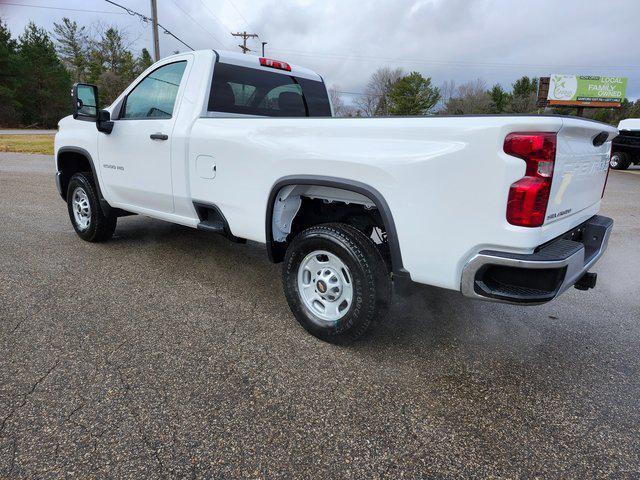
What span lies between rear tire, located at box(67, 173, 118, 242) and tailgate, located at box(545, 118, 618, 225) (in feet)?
14.5

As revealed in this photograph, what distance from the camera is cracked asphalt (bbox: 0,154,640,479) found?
1987 millimetres

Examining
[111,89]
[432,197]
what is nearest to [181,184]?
[432,197]

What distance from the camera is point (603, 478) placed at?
1.92m

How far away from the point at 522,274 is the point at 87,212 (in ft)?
15.2

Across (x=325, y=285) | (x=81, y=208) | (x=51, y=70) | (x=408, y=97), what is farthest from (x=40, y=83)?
(x=325, y=285)

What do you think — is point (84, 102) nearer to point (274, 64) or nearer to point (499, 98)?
point (274, 64)

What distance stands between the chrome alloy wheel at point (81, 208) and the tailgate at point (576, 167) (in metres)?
4.61

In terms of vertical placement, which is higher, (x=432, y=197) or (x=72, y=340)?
(x=432, y=197)

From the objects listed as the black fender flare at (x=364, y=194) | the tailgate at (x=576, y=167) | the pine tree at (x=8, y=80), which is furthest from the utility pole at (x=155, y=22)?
the pine tree at (x=8, y=80)

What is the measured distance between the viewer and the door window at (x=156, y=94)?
3883mm

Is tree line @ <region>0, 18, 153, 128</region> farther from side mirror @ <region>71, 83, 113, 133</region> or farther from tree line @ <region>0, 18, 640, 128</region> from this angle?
side mirror @ <region>71, 83, 113, 133</region>

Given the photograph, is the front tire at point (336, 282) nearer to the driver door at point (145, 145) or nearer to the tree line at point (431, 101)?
the driver door at point (145, 145)

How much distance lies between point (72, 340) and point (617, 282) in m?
4.93

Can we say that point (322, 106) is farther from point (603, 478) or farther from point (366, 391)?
point (603, 478)
